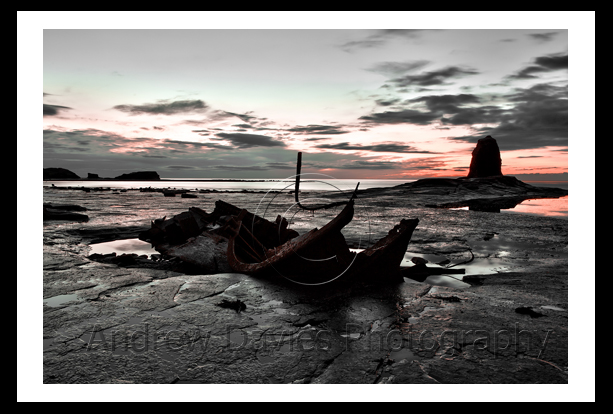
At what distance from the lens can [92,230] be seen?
11359mm

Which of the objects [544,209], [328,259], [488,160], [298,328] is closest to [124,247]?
[328,259]

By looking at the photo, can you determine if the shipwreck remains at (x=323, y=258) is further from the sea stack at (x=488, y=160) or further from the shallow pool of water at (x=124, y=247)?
the sea stack at (x=488, y=160)

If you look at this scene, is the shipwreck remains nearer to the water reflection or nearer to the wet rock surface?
the wet rock surface

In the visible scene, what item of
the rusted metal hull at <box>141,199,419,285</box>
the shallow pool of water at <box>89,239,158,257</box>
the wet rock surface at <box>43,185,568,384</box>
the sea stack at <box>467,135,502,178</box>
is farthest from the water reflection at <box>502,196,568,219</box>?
the sea stack at <box>467,135,502,178</box>

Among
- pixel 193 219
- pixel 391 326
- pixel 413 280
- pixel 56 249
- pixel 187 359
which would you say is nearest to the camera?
pixel 187 359

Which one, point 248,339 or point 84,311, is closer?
point 248,339

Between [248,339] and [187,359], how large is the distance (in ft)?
2.20

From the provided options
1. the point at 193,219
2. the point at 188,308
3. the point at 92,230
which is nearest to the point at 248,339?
the point at 188,308

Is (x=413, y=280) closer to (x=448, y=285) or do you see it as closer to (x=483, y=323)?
(x=448, y=285)

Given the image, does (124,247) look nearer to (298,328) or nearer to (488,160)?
(298,328)

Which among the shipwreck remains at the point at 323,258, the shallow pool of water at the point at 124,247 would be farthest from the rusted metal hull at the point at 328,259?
the shallow pool of water at the point at 124,247

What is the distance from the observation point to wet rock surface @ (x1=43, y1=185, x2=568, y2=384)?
288 centimetres

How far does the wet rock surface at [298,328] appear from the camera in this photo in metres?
2.88

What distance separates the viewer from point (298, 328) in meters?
3.85
